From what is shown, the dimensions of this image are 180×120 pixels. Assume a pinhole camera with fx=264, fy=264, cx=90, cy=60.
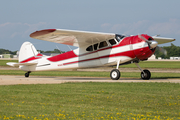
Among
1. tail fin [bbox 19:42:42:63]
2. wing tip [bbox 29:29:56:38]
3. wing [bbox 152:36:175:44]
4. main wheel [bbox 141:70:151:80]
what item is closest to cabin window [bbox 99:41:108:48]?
main wheel [bbox 141:70:151:80]

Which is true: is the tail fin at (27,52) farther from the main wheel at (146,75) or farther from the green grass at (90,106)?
the green grass at (90,106)

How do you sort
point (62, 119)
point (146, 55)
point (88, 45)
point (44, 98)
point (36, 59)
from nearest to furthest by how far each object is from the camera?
1. point (62, 119)
2. point (44, 98)
3. point (146, 55)
4. point (88, 45)
5. point (36, 59)

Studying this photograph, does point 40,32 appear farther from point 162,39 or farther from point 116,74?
point 162,39

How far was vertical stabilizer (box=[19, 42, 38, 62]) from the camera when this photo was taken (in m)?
24.9

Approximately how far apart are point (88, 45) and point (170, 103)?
12.1 meters

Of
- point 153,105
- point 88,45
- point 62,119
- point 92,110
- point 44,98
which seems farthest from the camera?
point 88,45

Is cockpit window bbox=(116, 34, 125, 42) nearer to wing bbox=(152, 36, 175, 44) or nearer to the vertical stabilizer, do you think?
wing bbox=(152, 36, 175, 44)

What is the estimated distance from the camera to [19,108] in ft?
27.3

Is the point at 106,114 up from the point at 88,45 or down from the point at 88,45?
down

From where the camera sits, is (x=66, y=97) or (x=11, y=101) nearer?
(x=11, y=101)

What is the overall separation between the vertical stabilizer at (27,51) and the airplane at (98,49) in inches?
66.5

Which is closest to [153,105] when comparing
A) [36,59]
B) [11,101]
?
[11,101]

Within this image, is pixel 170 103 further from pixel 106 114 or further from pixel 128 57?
pixel 128 57

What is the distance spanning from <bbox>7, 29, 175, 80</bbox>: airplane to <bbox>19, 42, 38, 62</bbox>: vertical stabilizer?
169 centimetres
